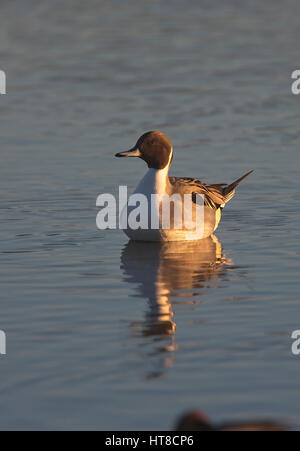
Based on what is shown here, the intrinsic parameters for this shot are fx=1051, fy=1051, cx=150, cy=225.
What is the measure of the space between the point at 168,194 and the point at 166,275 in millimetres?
1674

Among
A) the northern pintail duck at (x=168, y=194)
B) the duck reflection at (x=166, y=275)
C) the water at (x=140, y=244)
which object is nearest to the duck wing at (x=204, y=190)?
the northern pintail duck at (x=168, y=194)

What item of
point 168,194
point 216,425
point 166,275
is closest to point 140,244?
point 168,194

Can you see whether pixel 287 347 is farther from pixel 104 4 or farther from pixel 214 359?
pixel 104 4

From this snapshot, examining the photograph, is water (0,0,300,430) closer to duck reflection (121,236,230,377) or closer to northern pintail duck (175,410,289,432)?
duck reflection (121,236,230,377)

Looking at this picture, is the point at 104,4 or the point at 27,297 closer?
the point at 27,297

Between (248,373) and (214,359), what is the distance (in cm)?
35

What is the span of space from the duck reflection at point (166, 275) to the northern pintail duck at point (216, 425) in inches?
42.3

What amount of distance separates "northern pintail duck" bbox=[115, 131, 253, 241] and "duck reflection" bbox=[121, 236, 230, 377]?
135 millimetres

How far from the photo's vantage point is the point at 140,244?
36.1 feet

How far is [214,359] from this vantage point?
23.1 feet

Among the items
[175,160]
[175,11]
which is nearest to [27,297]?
[175,160]

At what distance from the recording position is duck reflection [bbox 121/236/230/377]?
25.5ft

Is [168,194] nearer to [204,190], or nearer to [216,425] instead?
[204,190]

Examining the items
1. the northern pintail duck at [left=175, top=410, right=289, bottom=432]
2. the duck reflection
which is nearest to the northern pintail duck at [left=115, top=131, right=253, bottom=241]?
the duck reflection
